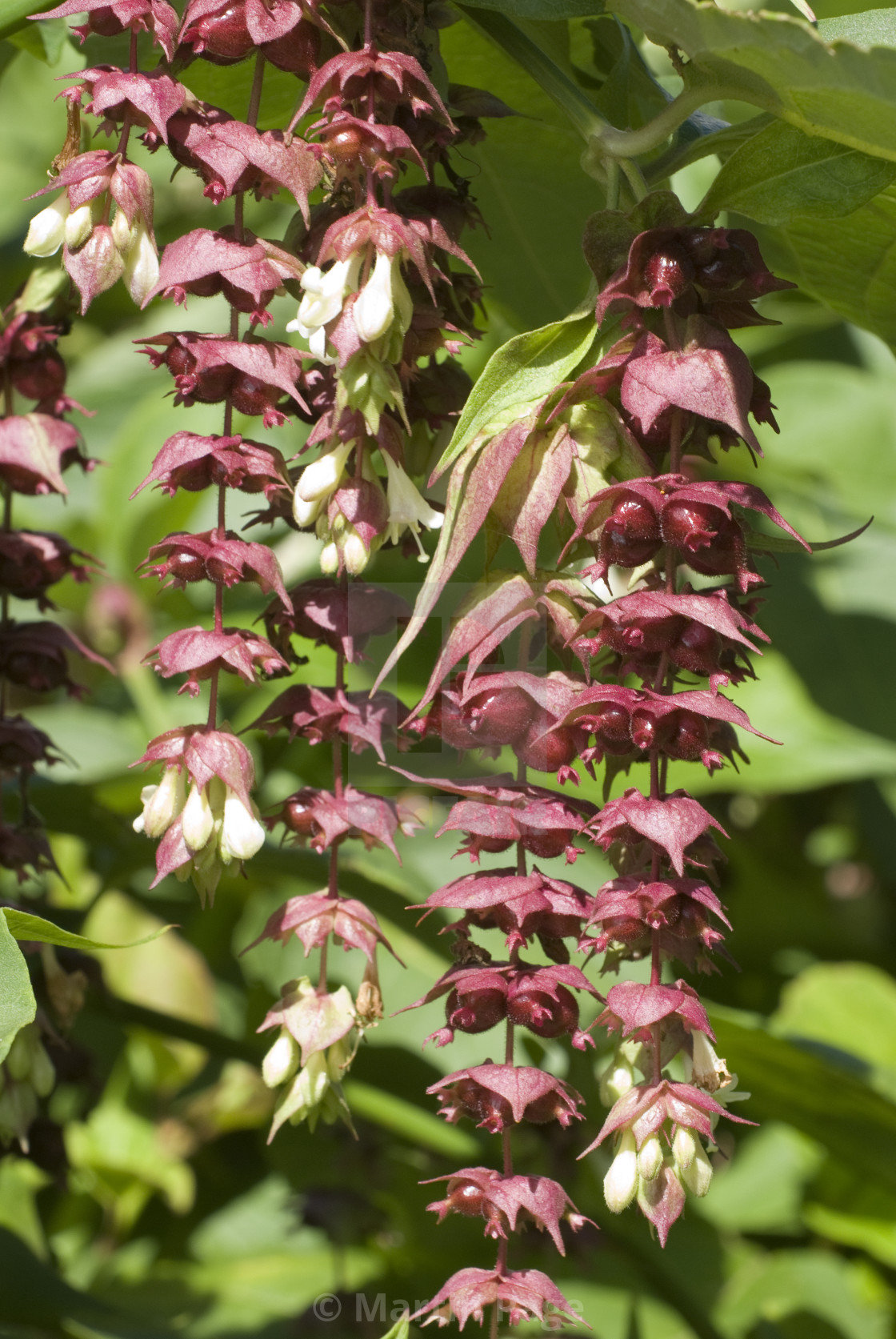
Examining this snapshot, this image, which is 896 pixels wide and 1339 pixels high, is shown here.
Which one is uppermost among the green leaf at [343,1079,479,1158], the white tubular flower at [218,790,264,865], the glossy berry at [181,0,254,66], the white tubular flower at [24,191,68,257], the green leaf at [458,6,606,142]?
the glossy berry at [181,0,254,66]

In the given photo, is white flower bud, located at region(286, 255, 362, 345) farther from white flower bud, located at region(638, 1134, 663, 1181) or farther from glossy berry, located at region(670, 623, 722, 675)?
white flower bud, located at region(638, 1134, 663, 1181)

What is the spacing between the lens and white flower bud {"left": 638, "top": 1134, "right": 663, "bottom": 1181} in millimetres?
393

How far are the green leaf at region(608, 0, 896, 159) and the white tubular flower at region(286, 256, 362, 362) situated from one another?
0.13m

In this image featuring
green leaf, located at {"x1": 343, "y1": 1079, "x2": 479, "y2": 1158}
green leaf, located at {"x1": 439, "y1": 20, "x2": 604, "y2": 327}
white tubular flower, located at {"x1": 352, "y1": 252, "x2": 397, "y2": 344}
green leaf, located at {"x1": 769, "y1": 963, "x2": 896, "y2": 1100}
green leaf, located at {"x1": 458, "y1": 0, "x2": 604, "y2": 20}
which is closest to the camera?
white tubular flower, located at {"x1": 352, "y1": 252, "x2": 397, "y2": 344}

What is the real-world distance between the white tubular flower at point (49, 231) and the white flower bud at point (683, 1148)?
1.11 feet

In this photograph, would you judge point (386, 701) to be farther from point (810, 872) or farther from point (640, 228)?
point (810, 872)

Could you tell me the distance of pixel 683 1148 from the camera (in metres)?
0.39

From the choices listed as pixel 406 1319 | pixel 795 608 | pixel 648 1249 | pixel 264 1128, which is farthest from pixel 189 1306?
pixel 795 608

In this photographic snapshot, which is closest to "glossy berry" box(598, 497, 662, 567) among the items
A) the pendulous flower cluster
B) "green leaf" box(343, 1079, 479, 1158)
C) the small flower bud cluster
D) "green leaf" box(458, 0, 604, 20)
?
the pendulous flower cluster

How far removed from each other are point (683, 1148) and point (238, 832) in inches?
6.4

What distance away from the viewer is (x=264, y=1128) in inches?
49.1

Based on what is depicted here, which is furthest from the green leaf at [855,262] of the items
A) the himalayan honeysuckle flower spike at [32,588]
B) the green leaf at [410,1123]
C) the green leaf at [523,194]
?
the green leaf at [410,1123]

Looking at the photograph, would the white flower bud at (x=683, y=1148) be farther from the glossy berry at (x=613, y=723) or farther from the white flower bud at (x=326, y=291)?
the white flower bud at (x=326, y=291)

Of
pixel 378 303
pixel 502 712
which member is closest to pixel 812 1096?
pixel 502 712
